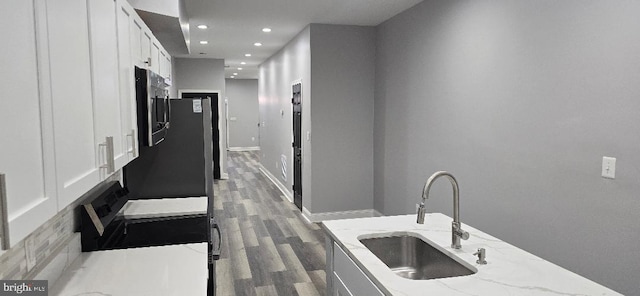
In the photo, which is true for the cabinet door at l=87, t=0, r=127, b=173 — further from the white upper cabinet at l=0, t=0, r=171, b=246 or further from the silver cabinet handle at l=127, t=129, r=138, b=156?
the silver cabinet handle at l=127, t=129, r=138, b=156

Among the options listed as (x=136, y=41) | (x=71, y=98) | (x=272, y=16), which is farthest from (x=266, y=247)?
(x=71, y=98)

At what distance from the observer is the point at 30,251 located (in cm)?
147

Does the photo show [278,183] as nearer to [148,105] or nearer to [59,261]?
[148,105]

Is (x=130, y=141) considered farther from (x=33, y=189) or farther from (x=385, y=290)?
(x=385, y=290)

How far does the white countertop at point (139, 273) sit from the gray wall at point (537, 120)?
7.13 ft

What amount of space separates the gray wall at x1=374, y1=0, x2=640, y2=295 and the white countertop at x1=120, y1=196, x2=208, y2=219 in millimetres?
2189

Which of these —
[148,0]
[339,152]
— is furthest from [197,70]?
[148,0]

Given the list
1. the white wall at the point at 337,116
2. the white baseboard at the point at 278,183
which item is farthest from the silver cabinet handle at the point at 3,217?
the white baseboard at the point at 278,183

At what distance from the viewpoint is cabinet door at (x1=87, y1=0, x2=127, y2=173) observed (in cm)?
136

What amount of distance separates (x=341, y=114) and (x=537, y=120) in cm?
277

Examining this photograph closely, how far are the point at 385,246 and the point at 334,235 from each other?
27cm

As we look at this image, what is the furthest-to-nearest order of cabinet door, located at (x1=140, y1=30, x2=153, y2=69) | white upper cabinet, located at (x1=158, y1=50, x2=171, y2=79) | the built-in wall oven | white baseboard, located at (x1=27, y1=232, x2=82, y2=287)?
white upper cabinet, located at (x1=158, y1=50, x2=171, y2=79)
cabinet door, located at (x1=140, y1=30, x2=153, y2=69)
the built-in wall oven
white baseboard, located at (x1=27, y1=232, x2=82, y2=287)

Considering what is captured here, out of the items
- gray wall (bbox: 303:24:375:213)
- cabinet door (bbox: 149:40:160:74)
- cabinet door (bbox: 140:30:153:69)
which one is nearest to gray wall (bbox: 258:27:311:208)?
gray wall (bbox: 303:24:375:213)

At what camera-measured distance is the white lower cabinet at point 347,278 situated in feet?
5.51
